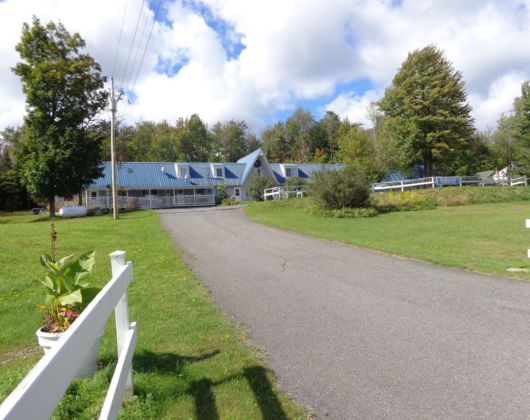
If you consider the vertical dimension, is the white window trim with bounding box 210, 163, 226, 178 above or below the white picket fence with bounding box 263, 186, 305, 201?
above

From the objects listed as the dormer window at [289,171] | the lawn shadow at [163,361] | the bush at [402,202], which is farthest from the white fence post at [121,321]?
the dormer window at [289,171]

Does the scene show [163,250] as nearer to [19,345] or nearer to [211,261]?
[211,261]

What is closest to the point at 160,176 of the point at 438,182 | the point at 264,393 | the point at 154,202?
the point at 154,202

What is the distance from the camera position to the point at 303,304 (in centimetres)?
662

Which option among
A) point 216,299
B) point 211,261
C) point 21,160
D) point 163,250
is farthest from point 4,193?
point 216,299

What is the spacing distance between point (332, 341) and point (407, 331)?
1030 mm

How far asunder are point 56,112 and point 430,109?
37.5m

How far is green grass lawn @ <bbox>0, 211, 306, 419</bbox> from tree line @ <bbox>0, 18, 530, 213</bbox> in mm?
20535

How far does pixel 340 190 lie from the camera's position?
74.5ft

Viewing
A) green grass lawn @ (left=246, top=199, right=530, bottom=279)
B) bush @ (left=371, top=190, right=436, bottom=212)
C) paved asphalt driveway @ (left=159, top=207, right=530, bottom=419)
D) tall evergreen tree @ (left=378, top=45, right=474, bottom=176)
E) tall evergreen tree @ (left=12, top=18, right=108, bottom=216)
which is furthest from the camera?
tall evergreen tree @ (left=378, top=45, right=474, bottom=176)

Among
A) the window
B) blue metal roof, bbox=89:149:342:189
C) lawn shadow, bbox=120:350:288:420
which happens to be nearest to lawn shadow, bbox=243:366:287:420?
lawn shadow, bbox=120:350:288:420

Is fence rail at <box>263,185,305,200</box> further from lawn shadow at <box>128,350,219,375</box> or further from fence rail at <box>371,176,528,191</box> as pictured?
lawn shadow at <box>128,350,219,375</box>

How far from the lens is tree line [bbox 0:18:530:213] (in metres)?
32.4

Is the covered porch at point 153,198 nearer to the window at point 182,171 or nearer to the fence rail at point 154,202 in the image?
the fence rail at point 154,202
